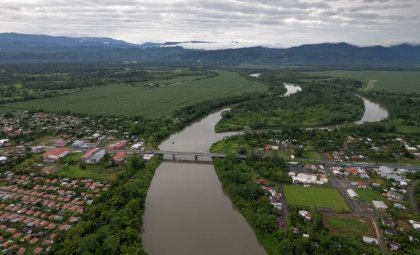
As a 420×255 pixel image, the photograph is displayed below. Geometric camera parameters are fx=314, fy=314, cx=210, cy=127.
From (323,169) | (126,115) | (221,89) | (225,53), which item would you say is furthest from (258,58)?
(323,169)

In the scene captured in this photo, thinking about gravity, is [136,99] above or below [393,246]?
below

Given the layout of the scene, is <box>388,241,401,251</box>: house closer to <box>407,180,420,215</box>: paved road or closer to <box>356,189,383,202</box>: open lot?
<box>407,180,420,215</box>: paved road

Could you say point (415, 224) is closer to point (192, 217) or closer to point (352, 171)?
point (352, 171)

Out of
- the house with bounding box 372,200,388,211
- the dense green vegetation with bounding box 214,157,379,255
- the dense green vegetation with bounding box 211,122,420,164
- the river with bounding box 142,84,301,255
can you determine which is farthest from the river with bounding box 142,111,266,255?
the house with bounding box 372,200,388,211

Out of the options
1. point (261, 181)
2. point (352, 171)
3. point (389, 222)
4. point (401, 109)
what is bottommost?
point (261, 181)

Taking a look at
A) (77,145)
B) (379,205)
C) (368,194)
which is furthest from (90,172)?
(379,205)

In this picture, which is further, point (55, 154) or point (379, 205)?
point (55, 154)
